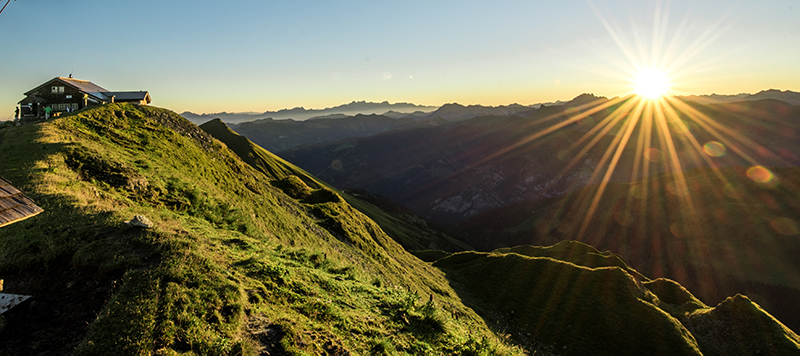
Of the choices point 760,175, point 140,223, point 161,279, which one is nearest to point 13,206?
point 161,279

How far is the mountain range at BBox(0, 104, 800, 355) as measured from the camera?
8578 mm

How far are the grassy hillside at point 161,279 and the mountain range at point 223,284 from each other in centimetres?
5

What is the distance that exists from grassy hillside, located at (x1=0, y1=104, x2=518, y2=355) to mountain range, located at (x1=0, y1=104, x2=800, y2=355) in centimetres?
5

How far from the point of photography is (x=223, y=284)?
10.1 metres

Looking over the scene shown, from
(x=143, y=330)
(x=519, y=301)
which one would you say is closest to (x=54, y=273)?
(x=143, y=330)

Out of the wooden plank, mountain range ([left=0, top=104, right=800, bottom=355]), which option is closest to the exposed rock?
mountain range ([left=0, top=104, right=800, bottom=355])

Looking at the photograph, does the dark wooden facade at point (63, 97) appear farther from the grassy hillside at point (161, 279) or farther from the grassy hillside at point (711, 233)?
the grassy hillside at point (711, 233)

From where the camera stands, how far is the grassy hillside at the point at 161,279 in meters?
8.14

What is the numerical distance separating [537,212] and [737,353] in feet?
535

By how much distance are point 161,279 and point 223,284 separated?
160cm

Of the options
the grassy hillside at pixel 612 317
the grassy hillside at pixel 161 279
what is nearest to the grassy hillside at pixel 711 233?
the grassy hillside at pixel 612 317

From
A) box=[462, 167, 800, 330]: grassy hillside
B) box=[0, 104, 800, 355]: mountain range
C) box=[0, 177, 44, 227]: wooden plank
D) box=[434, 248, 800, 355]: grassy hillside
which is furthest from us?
box=[462, 167, 800, 330]: grassy hillside

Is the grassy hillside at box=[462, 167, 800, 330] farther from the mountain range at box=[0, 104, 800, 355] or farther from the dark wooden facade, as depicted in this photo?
the dark wooden facade

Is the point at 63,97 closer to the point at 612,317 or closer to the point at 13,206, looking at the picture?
the point at 13,206
